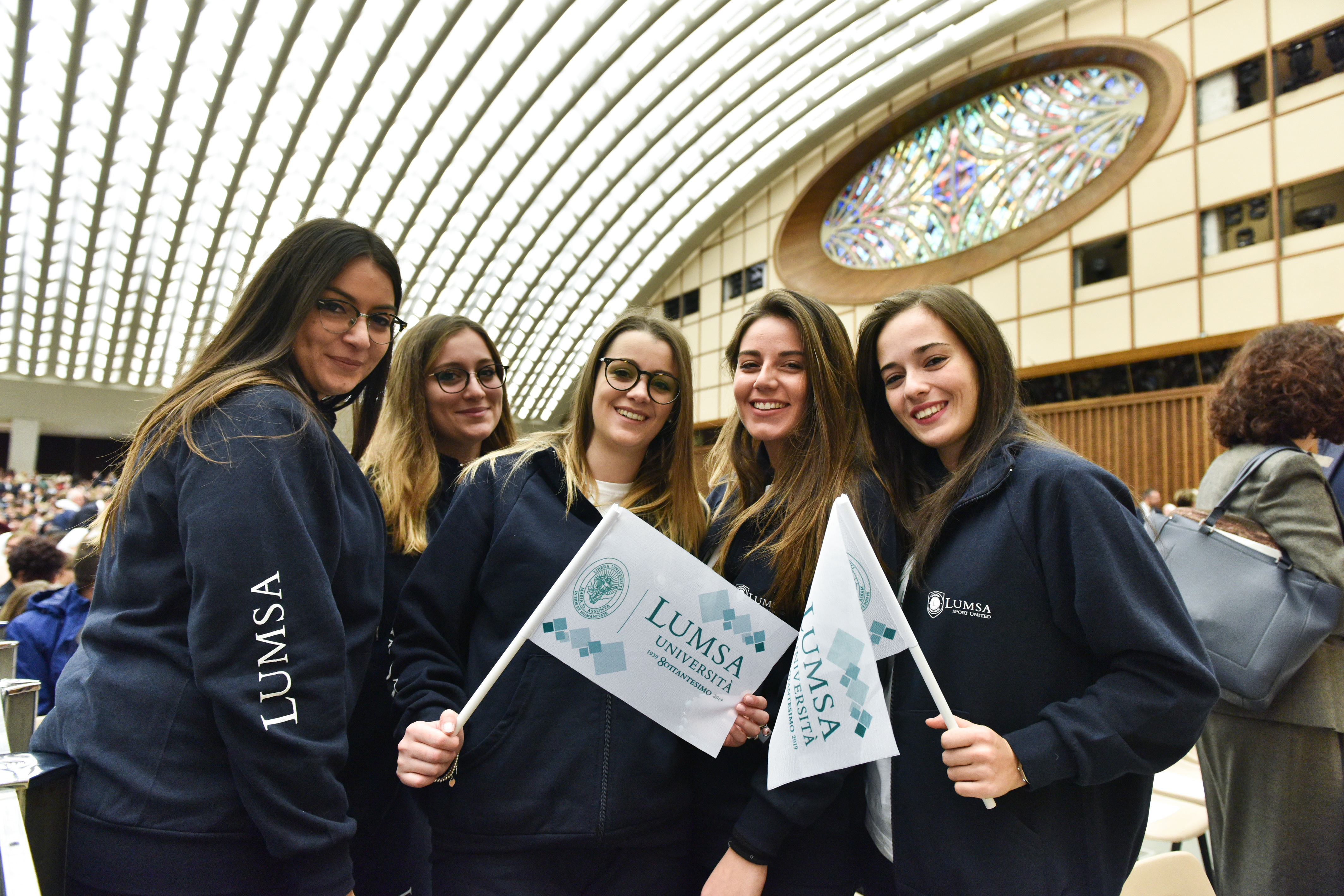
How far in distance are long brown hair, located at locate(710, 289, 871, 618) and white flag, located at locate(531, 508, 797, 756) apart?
0.17m

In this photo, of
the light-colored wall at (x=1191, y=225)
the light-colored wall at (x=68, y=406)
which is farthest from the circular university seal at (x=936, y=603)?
the light-colored wall at (x=68, y=406)

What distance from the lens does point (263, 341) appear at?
1616mm

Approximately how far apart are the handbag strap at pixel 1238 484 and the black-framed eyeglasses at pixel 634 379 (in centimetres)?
173

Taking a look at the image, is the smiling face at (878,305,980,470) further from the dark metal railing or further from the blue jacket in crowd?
the blue jacket in crowd

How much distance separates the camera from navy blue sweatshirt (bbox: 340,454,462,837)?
6.56 ft

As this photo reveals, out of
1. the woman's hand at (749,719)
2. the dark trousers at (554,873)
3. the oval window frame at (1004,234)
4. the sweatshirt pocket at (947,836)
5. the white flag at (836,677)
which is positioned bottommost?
the dark trousers at (554,873)

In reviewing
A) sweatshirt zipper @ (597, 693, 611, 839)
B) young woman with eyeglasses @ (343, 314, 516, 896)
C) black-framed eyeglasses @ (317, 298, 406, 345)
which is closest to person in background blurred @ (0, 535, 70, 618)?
young woman with eyeglasses @ (343, 314, 516, 896)

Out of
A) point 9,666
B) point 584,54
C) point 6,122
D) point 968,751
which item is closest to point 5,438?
point 6,122

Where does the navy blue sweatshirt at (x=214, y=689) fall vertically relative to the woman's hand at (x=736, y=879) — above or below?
above

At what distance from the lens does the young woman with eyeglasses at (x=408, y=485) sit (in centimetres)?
205

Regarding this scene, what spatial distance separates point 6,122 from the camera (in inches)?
648

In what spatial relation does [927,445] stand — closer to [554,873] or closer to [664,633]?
[664,633]

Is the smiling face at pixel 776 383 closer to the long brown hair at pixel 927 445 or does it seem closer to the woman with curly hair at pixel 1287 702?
the long brown hair at pixel 927 445

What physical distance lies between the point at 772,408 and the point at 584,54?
17.6 meters
